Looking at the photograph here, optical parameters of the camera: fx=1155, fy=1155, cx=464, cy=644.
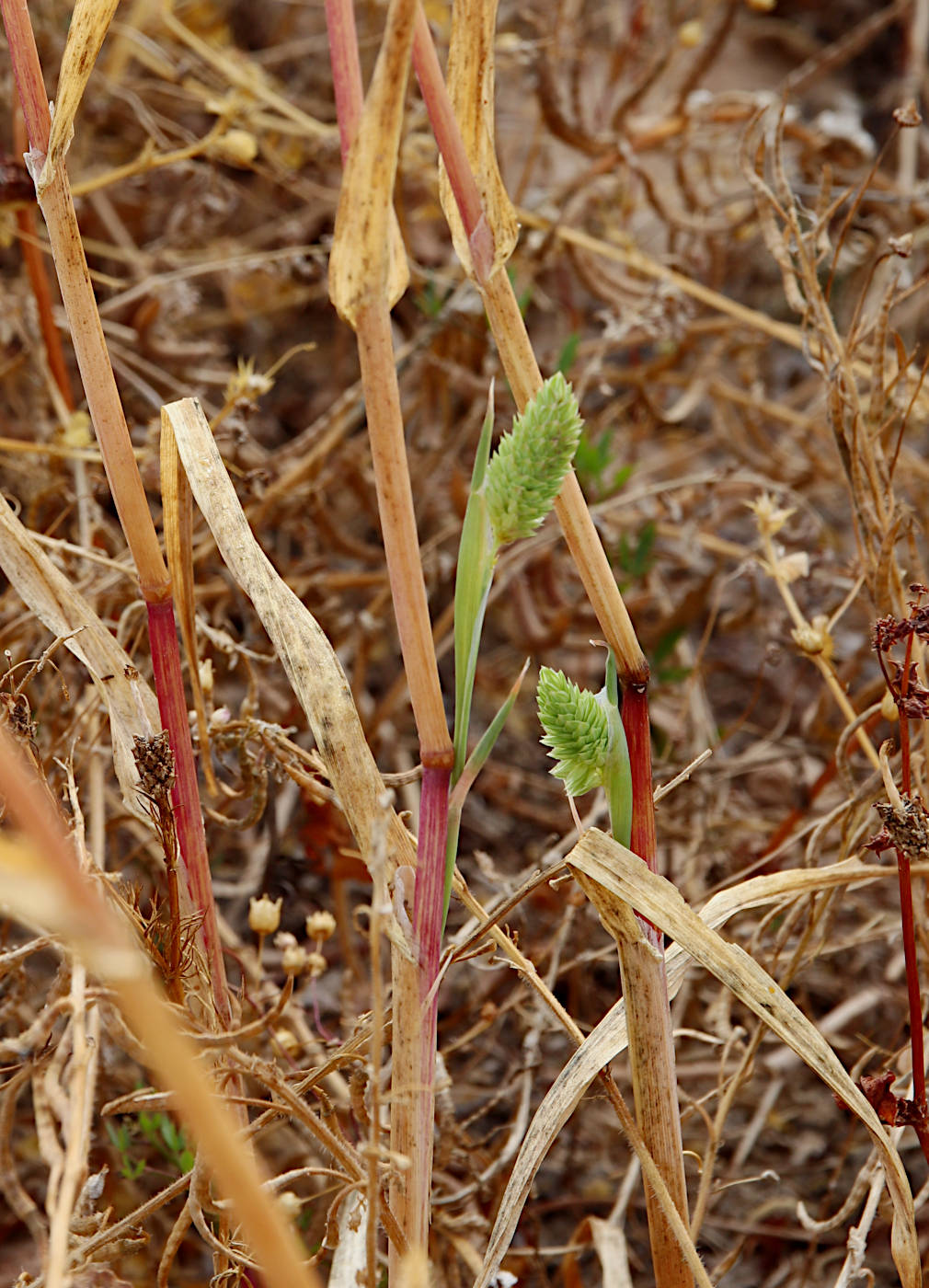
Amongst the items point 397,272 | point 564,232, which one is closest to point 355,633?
point 564,232

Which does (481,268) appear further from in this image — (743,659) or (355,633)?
(743,659)

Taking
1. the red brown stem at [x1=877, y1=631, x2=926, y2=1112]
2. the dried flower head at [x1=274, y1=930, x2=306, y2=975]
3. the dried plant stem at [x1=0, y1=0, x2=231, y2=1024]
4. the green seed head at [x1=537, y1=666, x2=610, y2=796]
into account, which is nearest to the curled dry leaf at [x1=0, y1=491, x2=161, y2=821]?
the dried plant stem at [x1=0, y1=0, x2=231, y2=1024]

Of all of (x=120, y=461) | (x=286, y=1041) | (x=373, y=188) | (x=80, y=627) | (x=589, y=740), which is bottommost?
(x=286, y=1041)

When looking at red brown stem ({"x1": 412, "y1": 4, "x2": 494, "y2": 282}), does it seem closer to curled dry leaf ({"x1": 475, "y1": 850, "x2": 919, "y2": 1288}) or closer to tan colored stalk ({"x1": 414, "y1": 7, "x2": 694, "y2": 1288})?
tan colored stalk ({"x1": 414, "y1": 7, "x2": 694, "y2": 1288})

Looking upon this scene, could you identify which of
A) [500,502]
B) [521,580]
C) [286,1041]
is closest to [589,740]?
[500,502]

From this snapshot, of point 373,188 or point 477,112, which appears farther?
Answer: point 477,112

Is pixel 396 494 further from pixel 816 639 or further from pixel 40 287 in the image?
pixel 40 287

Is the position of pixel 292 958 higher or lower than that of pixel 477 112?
lower
